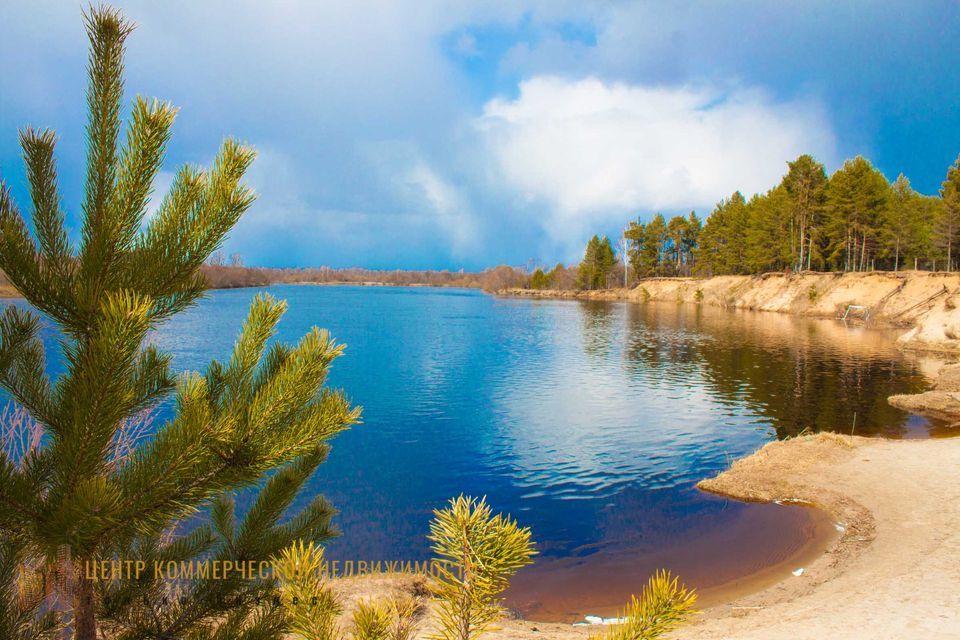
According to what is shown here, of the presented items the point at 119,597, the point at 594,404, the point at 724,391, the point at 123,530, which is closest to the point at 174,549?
the point at 119,597

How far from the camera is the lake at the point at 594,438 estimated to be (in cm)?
1112

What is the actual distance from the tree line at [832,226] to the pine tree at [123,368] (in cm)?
6998

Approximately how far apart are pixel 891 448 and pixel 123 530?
19.5m

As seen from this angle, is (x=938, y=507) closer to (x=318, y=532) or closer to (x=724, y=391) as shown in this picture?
(x=318, y=532)

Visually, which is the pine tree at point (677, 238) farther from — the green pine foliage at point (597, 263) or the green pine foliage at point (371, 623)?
the green pine foliage at point (371, 623)

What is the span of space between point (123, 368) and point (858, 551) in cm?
1218

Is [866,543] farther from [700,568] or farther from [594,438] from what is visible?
[594,438]

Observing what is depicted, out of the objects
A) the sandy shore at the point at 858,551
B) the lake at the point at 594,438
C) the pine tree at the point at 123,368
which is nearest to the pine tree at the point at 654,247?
the lake at the point at 594,438

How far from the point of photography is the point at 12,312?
2883 millimetres

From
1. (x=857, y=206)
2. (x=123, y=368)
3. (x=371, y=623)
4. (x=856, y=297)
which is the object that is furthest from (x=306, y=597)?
(x=857, y=206)

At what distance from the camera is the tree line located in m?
62.2

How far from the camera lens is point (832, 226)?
6912 centimetres

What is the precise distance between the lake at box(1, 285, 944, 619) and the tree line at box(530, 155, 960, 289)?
2704 cm

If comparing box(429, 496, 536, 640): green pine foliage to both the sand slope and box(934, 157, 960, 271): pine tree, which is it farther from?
box(934, 157, 960, 271): pine tree
